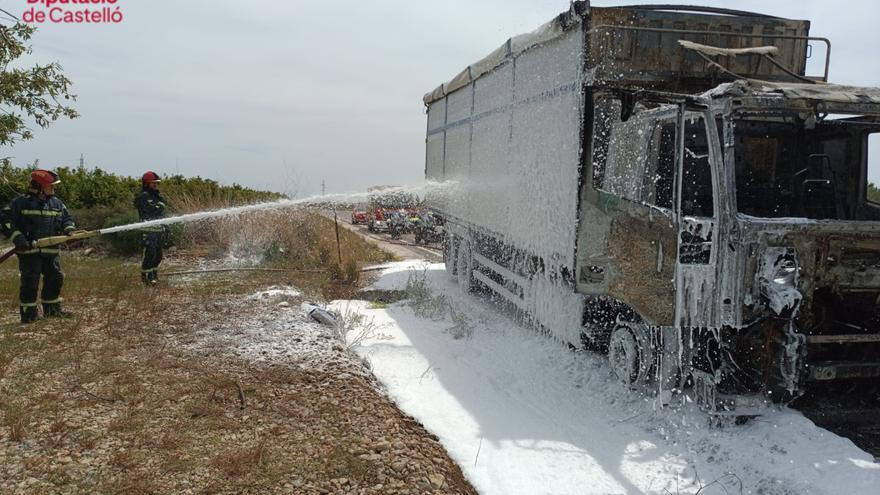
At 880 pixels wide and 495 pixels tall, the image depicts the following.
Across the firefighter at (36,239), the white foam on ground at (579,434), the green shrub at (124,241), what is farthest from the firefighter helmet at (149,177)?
the white foam on ground at (579,434)

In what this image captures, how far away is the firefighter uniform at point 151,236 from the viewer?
30.4ft

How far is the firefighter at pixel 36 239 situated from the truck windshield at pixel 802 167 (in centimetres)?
746

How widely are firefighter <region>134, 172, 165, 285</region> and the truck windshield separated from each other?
8200 mm

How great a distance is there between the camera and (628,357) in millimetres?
4812

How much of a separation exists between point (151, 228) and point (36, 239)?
88.4 inches

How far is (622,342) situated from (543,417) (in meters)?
0.98

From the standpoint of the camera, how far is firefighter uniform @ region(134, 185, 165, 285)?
30.4 feet

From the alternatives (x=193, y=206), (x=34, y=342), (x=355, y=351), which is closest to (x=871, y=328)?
(x=355, y=351)

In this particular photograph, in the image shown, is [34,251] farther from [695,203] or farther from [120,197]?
[120,197]

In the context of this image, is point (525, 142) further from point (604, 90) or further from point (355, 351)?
point (355, 351)

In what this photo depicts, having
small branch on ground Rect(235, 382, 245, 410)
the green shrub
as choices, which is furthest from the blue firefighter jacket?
the green shrub

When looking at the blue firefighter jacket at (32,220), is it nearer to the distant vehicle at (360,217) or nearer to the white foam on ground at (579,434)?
the white foam on ground at (579,434)

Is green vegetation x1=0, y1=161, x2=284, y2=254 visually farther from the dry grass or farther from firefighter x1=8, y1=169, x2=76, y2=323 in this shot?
the dry grass

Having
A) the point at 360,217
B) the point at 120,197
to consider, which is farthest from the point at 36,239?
the point at 360,217
